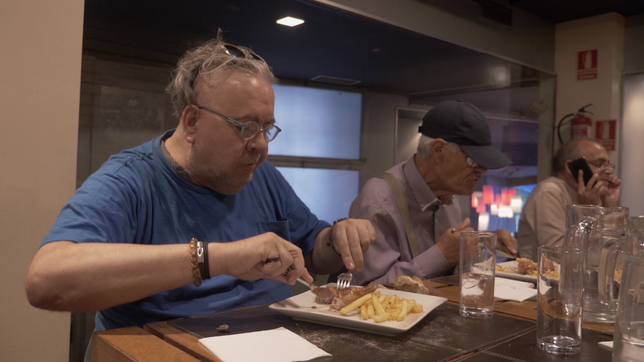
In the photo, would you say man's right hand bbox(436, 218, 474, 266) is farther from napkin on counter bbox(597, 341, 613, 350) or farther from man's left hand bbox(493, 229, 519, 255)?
napkin on counter bbox(597, 341, 613, 350)

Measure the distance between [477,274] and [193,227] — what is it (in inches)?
33.2

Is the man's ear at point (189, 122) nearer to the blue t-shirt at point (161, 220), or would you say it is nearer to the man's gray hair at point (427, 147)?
the blue t-shirt at point (161, 220)

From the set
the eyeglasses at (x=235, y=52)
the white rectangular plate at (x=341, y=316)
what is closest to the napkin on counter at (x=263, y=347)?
the white rectangular plate at (x=341, y=316)

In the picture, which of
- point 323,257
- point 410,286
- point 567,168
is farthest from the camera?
point 567,168

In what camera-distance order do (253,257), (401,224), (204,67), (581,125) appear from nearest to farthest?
(253,257) < (204,67) < (401,224) < (581,125)

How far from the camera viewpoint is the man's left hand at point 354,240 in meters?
1.56

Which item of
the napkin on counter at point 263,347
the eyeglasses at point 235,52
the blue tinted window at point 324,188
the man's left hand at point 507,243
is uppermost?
the eyeglasses at point 235,52

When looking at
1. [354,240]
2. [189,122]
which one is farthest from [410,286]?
[189,122]

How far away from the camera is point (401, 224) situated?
226 cm

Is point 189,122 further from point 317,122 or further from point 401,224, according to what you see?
point 317,122

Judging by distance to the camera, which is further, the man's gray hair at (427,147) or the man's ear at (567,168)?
the man's ear at (567,168)

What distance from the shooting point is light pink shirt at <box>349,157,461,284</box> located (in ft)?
6.78

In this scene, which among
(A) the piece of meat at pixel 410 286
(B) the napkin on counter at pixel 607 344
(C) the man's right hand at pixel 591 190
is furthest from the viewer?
(C) the man's right hand at pixel 591 190

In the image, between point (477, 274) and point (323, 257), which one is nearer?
point (477, 274)
